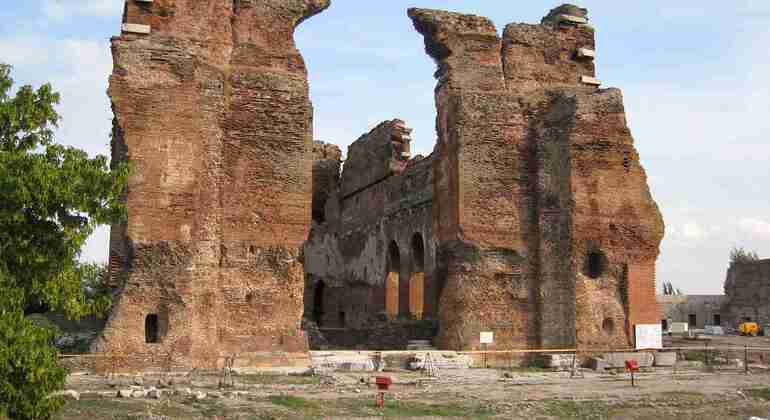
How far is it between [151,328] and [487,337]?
5689 millimetres

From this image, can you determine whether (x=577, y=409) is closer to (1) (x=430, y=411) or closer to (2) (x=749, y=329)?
(1) (x=430, y=411)

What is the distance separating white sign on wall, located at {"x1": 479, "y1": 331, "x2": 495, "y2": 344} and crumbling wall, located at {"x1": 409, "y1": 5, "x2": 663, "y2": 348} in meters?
0.10

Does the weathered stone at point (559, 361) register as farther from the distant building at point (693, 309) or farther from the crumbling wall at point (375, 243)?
the distant building at point (693, 309)

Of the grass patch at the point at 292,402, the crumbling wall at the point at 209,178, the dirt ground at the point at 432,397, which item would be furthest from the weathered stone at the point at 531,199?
the grass patch at the point at 292,402

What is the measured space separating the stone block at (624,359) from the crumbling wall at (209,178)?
5255 millimetres

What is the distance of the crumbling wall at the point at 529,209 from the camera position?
1544 centimetres

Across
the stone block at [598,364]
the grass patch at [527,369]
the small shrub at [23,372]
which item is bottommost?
the grass patch at [527,369]

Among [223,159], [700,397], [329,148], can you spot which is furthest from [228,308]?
[329,148]

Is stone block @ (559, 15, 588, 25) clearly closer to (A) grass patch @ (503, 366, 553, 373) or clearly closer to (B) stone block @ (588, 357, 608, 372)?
(B) stone block @ (588, 357, 608, 372)

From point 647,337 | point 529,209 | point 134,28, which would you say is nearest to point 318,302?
point 529,209

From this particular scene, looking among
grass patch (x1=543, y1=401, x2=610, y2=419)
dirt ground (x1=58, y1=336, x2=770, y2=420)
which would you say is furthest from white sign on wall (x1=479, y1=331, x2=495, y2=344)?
grass patch (x1=543, y1=401, x2=610, y2=419)

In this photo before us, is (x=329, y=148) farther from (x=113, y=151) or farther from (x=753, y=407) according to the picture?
(x=753, y=407)

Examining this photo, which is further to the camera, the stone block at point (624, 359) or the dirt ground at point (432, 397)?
the stone block at point (624, 359)

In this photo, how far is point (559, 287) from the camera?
1566cm
